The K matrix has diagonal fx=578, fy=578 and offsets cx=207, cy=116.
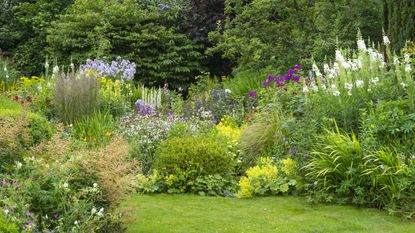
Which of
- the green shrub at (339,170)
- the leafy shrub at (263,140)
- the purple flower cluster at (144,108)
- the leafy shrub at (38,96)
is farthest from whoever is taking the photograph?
the purple flower cluster at (144,108)

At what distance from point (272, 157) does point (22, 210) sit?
13.5ft

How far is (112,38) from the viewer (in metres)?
15.7

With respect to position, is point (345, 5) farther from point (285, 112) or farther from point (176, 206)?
point (176, 206)

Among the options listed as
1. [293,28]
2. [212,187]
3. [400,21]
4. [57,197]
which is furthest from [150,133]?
[293,28]

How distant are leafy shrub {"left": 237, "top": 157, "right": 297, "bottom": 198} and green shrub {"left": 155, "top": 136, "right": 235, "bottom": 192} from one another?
427 mm

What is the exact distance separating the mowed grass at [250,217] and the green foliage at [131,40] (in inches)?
333

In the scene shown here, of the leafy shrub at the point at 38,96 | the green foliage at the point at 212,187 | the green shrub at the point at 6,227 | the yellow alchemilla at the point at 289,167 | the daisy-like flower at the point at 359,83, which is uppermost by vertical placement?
the daisy-like flower at the point at 359,83

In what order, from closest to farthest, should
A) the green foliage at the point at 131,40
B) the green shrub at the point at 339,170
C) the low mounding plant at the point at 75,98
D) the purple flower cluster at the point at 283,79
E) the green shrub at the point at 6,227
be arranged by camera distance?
the green shrub at the point at 6,227, the green shrub at the point at 339,170, the low mounding plant at the point at 75,98, the purple flower cluster at the point at 283,79, the green foliage at the point at 131,40

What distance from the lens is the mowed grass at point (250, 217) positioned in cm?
572

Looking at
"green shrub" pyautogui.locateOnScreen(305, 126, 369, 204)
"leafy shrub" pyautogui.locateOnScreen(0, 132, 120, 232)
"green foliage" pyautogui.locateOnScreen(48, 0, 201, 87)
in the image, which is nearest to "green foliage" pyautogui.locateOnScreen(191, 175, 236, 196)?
"green shrub" pyautogui.locateOnScreen(305, 126, 369, 204)

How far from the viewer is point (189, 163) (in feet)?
24.3

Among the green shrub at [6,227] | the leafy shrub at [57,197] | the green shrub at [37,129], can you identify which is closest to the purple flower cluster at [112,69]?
the green shrub at [37,129]

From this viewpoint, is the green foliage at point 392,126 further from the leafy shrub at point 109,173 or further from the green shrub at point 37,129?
the green shrub at point 37,129

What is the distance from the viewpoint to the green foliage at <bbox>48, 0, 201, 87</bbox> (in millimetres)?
15172
